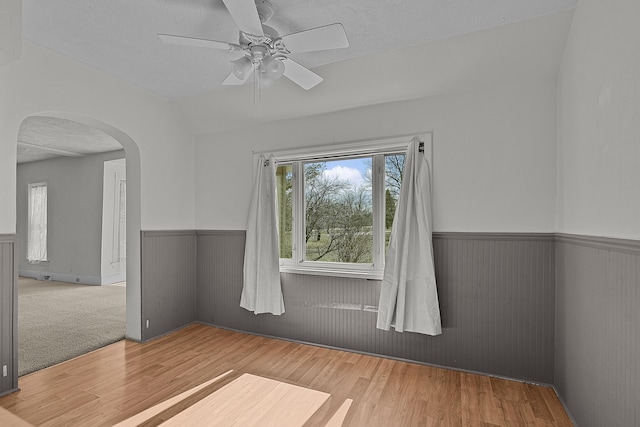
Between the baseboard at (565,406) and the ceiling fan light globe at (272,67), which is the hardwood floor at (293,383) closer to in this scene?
the baseboard at (565,406)

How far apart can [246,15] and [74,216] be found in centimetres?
650

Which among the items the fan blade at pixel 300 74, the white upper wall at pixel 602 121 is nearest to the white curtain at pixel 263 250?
the fan blade at pixel 300 74

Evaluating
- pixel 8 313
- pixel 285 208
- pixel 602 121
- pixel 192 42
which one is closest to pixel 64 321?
pixel 8 313

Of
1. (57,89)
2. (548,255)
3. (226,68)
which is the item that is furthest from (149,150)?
(548,255)

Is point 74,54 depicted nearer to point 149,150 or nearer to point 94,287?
point 149,150

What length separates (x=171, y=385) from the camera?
2.49 meters

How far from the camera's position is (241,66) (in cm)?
217

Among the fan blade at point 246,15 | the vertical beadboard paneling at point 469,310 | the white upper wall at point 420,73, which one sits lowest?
the vertical beadboard paneling at point 469,310

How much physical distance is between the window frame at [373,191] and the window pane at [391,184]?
30mm

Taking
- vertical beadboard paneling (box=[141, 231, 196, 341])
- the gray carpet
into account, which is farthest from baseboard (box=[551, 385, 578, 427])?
the gray carpet

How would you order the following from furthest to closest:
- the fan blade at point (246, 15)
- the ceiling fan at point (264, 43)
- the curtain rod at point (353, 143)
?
the curtain rod at point (353, 143)
the ceiling fan at point (264, 43)
the fan blade at point (246, 15)

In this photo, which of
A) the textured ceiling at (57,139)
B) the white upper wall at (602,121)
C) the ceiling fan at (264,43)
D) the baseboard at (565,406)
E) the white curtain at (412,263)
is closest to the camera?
the white upper wall at (602,121)

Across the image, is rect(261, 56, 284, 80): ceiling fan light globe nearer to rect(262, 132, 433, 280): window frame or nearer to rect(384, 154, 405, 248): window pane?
rect(262, 132, 433, 280): window frame

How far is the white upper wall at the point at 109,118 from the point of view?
237 cm
